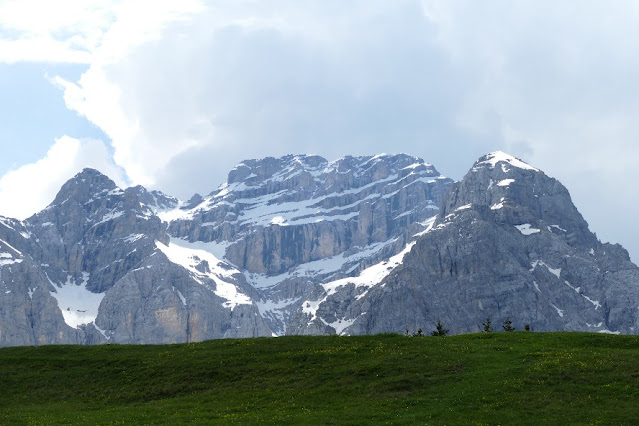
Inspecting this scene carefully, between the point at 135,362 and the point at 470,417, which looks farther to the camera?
the point at 135,362

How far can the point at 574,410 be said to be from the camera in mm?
51250

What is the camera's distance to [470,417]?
2008 inches

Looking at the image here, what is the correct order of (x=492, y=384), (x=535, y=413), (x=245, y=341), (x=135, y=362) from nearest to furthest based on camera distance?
(x=535, y=413) < (x=492, y=384) < (x=135, y=362) < (x=245, y=341)

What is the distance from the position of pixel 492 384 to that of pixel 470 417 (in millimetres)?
6648

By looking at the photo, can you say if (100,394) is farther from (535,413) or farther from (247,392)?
(535,413)

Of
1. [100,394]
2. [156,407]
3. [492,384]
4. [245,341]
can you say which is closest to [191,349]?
[245,341]

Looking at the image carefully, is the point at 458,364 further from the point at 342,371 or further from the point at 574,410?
the point at 574,410

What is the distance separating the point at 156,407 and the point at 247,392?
661 centimetres

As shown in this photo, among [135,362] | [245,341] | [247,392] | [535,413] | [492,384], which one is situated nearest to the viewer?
[535,413]

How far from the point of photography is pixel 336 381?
6166 centimetres

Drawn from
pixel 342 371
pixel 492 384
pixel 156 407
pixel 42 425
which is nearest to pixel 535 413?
pixel 492 384

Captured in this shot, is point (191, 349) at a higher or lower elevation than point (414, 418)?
higher

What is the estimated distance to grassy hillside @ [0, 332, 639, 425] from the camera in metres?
53.0

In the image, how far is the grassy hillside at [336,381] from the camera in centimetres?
5297
